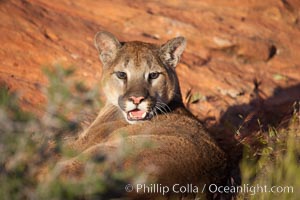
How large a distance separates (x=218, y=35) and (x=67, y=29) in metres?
3.17

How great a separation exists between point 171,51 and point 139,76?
2.54 ft

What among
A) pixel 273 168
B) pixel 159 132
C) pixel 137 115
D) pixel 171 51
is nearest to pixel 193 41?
pixel 171 51

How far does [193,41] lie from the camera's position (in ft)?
41.8

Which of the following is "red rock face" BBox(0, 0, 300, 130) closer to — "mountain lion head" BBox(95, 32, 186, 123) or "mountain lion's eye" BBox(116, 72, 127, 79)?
"mountain lion head" BBox(95, 32, 186, 123)

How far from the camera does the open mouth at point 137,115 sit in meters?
7.68

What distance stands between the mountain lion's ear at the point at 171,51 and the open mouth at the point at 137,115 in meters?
0.95

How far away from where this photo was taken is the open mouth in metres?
7.68

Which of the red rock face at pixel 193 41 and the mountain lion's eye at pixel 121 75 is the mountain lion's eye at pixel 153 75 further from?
the red rock face at pixel 193 41

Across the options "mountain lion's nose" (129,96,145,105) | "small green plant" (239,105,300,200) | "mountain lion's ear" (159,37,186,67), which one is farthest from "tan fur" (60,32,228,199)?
"small green plant" (239,105,300,200)

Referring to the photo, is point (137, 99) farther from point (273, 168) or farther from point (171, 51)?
point (273, 168)

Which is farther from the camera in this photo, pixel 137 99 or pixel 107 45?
pixel 107 45

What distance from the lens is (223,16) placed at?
551 inches

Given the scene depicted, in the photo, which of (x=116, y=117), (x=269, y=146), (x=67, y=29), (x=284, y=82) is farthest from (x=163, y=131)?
(x=284, y=82)

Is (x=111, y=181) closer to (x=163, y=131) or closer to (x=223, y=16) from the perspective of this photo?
(x=163, y=131)
